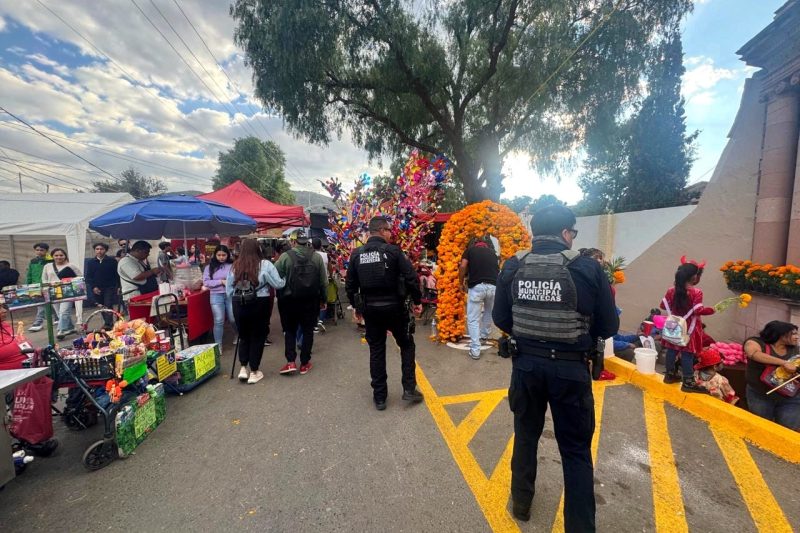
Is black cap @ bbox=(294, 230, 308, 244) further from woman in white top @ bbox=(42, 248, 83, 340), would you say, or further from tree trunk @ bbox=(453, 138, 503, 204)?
tree trunk @ bbox=(453, 138, 503, 204)

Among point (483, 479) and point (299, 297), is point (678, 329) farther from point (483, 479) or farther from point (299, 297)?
point (299, 297)

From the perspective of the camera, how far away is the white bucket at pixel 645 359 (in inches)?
155

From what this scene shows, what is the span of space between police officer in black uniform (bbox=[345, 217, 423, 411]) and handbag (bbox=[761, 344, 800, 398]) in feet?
11.4

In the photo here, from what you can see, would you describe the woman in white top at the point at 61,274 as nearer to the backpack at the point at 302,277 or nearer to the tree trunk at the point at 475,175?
the backpack at the point at 302,277

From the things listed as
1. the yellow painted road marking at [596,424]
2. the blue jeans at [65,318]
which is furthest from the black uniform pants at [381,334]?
the blue jeans at [65,318]

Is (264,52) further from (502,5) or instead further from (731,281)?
(731,281)

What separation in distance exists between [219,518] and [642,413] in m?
3.87

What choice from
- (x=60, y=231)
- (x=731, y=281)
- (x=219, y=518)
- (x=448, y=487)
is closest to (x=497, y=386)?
(x=448, y=487)

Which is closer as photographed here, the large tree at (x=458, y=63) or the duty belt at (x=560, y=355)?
the duty belt at (x=560, y=355)

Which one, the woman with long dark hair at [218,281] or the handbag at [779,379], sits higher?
the woman with long dark hair at [218,281]

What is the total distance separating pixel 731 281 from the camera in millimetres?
5699

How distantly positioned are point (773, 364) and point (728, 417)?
742 millimetres

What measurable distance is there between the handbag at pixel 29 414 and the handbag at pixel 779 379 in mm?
6582

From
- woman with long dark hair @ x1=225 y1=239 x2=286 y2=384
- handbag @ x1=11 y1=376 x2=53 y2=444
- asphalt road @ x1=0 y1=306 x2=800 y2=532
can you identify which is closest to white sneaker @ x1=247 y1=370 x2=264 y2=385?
woman with long dark hair @ x1=225 y1=239 x2=286 y2=384
